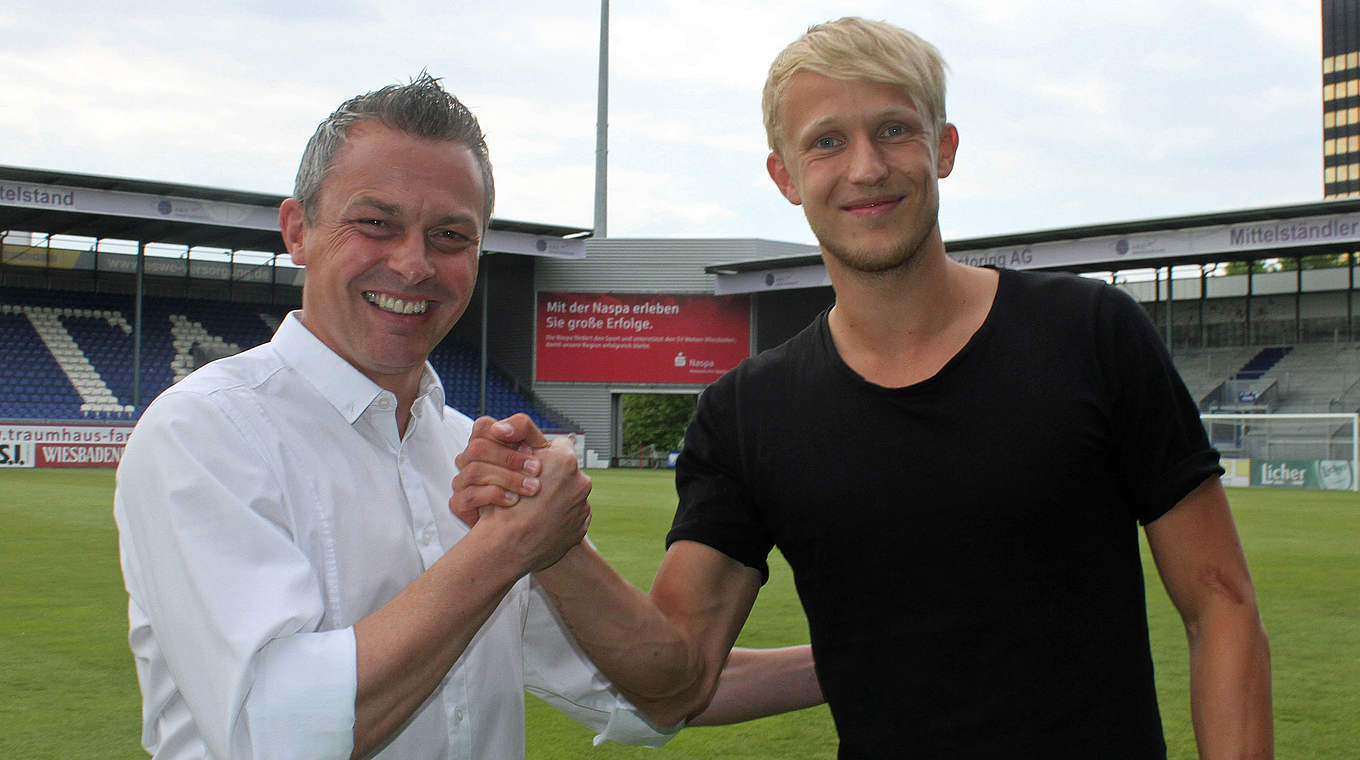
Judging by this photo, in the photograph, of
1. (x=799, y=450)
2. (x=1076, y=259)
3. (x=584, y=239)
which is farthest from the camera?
(x=584, y=239)

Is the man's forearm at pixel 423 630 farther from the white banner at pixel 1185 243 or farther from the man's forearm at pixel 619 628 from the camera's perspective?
the white banner at pixel 1185 243

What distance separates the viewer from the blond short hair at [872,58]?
2152 mm

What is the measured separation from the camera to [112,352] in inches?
1438

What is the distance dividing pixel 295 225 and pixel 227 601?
871mm

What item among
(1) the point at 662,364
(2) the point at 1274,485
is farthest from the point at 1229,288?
(1) the point at 662,364

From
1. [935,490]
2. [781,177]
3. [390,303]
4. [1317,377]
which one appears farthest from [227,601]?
[1317,377]

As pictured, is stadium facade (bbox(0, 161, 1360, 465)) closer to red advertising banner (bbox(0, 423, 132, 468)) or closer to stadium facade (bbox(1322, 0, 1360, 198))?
red advertising banner (bbox(0, 423, 132, 468))

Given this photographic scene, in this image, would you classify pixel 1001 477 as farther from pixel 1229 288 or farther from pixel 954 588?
pixel 1229 288

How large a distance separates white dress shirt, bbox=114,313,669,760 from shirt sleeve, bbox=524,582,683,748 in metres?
0.01

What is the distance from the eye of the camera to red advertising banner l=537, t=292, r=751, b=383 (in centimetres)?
4369

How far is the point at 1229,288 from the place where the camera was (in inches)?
1700

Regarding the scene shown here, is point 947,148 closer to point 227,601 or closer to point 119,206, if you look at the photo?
point 227,601

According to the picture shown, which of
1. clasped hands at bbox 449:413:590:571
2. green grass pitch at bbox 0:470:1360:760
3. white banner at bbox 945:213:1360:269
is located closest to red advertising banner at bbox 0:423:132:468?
green grass pitch at bbox 0:470:1360:760

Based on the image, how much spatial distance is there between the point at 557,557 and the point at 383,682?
434mm
